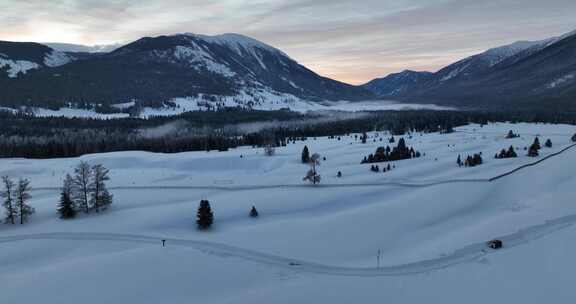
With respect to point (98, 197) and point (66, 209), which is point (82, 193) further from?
point (66, 209)

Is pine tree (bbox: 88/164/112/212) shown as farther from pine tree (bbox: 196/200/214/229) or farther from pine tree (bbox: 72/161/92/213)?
pine tree (bbox: 196/200/214/229)

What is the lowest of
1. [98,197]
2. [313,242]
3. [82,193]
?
[313,242]

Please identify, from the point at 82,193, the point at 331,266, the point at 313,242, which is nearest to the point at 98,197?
the point at 82,193

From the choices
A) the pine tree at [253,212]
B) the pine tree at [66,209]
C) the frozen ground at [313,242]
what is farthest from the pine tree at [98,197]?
the pine tree at [253,212]

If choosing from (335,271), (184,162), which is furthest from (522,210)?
(184,162)

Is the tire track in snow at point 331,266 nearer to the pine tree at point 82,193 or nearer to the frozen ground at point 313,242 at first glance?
the frozen ground at point 313,242
